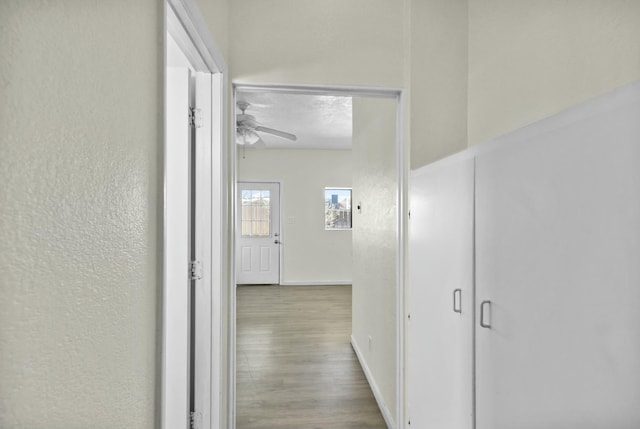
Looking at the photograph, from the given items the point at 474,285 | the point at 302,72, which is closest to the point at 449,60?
the point at 302,72

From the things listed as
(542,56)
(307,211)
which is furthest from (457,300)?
(307,211)

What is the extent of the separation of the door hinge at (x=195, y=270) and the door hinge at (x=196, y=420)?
2.08 ft

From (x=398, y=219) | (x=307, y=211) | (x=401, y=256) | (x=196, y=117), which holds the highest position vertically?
(x=196, y=117)

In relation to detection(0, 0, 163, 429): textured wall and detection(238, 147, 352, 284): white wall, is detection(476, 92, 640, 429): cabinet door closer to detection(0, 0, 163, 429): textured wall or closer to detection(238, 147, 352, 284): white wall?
detection(0, 0, 163, 429): textured wall

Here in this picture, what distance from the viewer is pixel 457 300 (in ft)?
4.73

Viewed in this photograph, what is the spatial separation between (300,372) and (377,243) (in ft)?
4.23

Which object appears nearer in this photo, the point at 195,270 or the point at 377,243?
the point at 195,270

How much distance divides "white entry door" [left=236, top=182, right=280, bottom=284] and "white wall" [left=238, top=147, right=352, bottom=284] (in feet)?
0.52

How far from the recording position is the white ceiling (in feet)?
13.6

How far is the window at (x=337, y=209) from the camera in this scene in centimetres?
737

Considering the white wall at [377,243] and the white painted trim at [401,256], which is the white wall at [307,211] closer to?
the white wall at [377,243]

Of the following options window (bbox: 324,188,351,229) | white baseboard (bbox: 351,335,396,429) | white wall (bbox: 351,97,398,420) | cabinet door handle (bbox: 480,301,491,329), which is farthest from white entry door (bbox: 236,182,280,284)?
cabinet door handle (bbox: 480,301,491,329)

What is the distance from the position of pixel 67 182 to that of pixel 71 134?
9cm

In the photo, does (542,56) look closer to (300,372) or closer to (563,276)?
(563,276)
